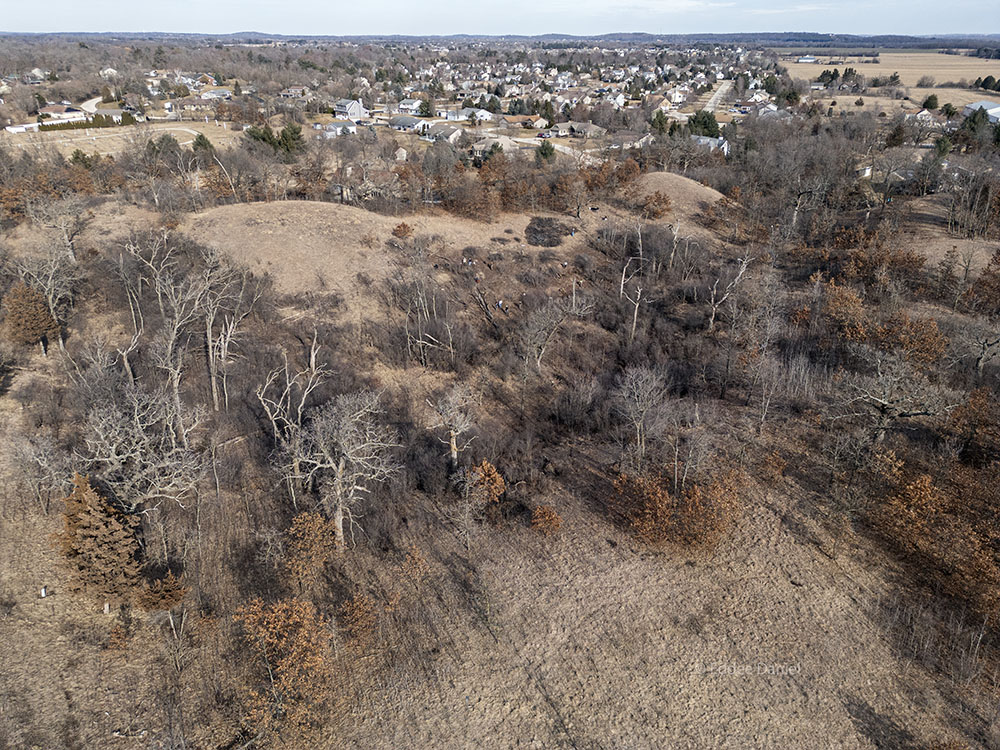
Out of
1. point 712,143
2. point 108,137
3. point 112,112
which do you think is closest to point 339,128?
point 108,137

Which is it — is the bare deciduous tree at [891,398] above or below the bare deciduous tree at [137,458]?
above

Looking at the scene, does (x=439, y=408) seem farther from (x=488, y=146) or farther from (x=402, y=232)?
(x=488, y=146)

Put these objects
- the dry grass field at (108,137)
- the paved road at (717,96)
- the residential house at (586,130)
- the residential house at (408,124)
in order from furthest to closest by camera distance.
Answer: the paved road at (717,96)
the residential house at (408,124)
the residential house at (586,130)
the dry grass field at (108,137)

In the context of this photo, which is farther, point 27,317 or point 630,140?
point 630,140

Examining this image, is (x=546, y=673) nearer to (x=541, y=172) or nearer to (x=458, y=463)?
(x=458, y=463)

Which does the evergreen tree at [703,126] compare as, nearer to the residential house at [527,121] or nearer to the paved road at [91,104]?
the residential house at [527,121]

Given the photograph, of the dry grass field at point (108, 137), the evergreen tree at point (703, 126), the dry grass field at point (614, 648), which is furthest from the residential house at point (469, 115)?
the dry grass field at point (614, 648)

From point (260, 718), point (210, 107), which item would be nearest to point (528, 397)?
point (260, 718)

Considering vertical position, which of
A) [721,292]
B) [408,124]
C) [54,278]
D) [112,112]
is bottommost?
[721,292]

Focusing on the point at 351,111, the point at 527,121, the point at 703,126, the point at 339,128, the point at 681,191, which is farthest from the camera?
the point at 527,121

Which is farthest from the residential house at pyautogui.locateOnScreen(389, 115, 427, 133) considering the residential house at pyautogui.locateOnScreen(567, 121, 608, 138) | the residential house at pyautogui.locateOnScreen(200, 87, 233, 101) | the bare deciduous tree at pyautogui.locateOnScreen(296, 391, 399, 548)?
the bare deciduous tree at pyautogui.locateOnScreen(296, 391, 399, 548)

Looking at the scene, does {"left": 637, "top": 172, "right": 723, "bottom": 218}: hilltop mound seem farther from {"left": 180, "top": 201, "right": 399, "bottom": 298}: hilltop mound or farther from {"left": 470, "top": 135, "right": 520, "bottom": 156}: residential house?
{"left": 180, "top": 201, "right": 399, "bottom": 298}: hilltop mound
